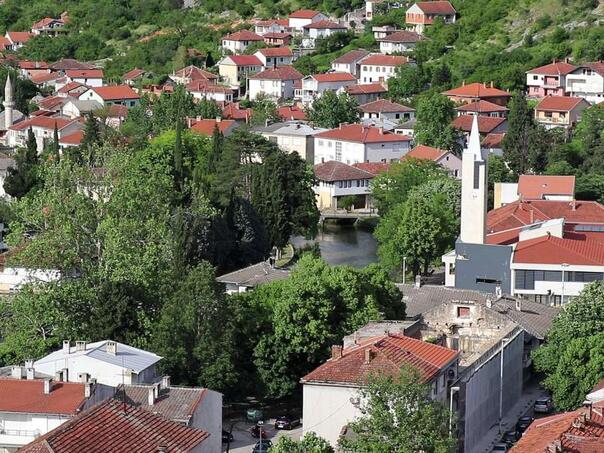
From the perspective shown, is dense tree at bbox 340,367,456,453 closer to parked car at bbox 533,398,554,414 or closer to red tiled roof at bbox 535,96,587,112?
parked car at bbox 533,398,554,414

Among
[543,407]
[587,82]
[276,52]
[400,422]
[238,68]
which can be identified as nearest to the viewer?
→ [400,422]

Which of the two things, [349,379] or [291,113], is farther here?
[291,113]

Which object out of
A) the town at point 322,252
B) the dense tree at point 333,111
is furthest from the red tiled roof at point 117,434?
the dense tree at point 333,111

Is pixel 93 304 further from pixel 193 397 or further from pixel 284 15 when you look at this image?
pixel 284 15

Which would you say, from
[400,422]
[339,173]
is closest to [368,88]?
[339,173]

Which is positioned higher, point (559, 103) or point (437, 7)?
point (437, 7)

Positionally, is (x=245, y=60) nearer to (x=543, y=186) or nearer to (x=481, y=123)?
(x=481, y=123)
